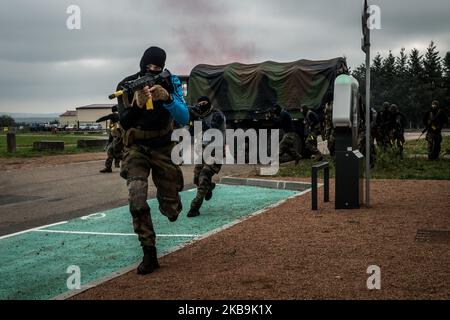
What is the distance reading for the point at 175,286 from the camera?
4.77 meters

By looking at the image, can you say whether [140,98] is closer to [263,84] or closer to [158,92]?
[158,92]

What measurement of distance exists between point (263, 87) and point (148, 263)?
16202mm

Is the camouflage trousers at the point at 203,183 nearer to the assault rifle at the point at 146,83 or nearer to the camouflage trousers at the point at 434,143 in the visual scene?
the assault rifle at the point at 146,83

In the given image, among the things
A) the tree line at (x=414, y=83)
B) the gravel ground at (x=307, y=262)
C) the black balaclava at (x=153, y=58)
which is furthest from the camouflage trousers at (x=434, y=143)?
the tree line at (x=414, y=83)

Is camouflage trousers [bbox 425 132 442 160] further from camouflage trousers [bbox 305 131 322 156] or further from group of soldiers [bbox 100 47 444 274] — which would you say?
group of soldiers [bbox 100 47 444 274]

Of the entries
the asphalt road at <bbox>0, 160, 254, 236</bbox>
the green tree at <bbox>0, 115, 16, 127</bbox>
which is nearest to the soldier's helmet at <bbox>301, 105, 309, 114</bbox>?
the asphalt road at <bbox>0, 160, 254, 236</bbox>

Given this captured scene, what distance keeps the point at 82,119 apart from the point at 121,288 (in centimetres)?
14079

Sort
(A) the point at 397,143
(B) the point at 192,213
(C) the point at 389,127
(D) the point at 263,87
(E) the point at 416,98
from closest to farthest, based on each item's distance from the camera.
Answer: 1. (B) the point at 192,213
2. (A) the point at 397,143
3. (C) the point at 389,127
4. (D) the point at 263,87
5. (E) the point at 416,98

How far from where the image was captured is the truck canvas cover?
783 inches

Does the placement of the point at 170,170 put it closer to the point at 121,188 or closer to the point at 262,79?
the point at 121,188

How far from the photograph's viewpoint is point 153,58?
5.68 meters

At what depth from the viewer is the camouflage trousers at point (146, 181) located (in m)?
5.48

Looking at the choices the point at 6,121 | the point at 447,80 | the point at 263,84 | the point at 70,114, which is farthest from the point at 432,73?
the point at 70,114

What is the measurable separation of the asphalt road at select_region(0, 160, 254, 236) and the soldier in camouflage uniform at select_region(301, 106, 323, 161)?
6.71 feet
